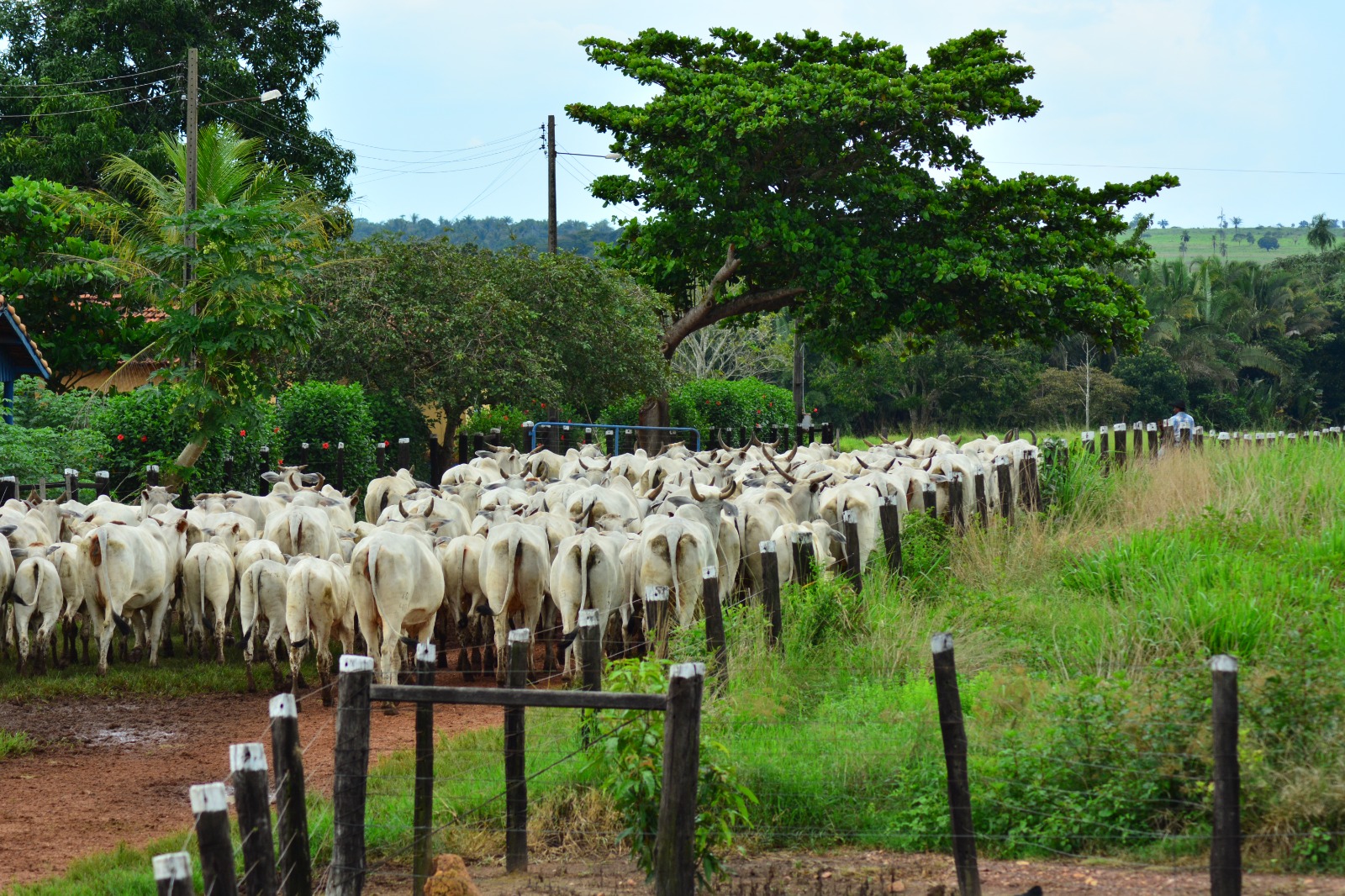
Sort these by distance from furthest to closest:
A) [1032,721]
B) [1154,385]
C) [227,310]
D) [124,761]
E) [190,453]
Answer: [1154,385]
[190,453]
[227,310]
[124,761]
[1032,721]

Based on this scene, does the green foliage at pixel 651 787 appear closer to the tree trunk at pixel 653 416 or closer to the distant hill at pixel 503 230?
the tree trunk at pixel 653 416

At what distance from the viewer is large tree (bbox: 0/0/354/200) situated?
101 feet

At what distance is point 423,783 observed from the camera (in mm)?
6125

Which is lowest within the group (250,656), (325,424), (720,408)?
(250,656)

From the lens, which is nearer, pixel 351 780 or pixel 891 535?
pixel 351 780

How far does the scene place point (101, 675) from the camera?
Answer: 35.6 ft

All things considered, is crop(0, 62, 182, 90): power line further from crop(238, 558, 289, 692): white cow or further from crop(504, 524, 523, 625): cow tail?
crop(504, 524, 523, 625): cow tail

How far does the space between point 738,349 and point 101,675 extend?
130ft

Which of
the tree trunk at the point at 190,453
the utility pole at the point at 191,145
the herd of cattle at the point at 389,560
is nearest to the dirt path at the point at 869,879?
the herd of cattle at the point at 389,560

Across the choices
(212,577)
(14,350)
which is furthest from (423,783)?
(14,350)

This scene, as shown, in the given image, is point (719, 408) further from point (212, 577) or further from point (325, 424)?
point (212, 577)

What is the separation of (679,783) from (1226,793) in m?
2.04

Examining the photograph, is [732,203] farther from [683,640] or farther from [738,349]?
[738,349]

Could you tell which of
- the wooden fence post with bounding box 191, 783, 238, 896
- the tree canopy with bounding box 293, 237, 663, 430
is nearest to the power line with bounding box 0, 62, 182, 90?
the tree canopy with bounding box 293, 237, 663, 430
